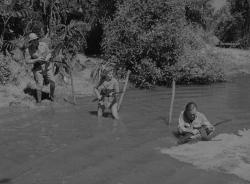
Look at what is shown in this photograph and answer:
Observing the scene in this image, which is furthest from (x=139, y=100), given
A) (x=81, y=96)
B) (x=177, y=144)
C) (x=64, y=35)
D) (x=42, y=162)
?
(x=42, y=162)

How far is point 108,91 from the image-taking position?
1116 centimetres

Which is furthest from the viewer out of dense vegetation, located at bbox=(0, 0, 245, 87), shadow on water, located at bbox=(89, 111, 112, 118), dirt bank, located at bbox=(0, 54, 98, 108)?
dense vegetation, located at bbox=(0, 0, 245, 87)

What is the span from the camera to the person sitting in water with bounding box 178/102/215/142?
31.1 ft

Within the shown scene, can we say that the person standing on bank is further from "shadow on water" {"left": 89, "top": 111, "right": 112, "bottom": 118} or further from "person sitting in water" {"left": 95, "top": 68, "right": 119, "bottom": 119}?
"person sitting in water" {"left": 95, "top": 68, "right": 119, "bottom": 119}

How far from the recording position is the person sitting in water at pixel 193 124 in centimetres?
948

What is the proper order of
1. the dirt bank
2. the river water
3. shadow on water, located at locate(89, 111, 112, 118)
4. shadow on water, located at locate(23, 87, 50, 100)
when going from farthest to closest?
shadow on water, located at locate(23, 87, 50, 100), the dirt bank, shadow on water, located at locate(89, 111, 112, 118), the river water

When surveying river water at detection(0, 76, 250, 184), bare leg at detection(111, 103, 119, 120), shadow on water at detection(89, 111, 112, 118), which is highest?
bare leg at detection(111, 103, 119, 120)

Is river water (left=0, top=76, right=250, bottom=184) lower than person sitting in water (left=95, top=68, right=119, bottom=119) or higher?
lower

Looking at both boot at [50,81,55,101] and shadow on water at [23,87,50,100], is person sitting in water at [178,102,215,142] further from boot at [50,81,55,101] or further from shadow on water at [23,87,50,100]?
shadow on water at [23,87,50,100]

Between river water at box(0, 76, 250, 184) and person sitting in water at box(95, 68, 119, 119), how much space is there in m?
0.33

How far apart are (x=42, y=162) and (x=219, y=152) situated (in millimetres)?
3133

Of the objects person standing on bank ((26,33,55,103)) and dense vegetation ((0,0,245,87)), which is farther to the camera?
dense vegetation ((0,0,245,87))

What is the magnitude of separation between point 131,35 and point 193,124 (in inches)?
301

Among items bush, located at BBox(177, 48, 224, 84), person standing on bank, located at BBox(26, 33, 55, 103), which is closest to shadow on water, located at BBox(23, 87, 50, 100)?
person standing on bank, located at BBox(26, 33, 55, 103)
